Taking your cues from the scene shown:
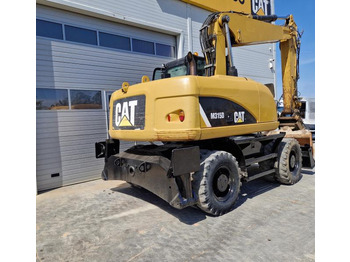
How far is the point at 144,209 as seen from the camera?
4.25 m

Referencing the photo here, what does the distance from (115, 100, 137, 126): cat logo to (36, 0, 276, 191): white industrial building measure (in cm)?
208

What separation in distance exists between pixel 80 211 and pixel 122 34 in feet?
16.1

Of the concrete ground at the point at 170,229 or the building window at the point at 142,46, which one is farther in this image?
the building window at the point at 142,46

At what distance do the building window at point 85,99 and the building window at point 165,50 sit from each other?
8.14 ft

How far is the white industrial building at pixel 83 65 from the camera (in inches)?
225

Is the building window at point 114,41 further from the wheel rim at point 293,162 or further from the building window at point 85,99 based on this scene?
the wheel rim at point 293,162

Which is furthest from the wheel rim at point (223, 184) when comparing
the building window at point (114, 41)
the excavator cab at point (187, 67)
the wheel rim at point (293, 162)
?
the building window at point (114, 41)

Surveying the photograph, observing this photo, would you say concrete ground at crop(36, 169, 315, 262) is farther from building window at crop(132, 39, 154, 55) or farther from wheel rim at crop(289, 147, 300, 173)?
building window at crop(132, 39, 154, 55)

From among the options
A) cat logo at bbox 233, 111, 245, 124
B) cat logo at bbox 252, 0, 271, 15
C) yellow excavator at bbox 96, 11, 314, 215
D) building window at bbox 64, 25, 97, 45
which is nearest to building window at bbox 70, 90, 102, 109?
building window at bbox 64, 25, 97, 45

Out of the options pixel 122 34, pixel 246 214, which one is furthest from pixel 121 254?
pixel 122 34

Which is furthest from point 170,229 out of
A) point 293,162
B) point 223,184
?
point 293,162

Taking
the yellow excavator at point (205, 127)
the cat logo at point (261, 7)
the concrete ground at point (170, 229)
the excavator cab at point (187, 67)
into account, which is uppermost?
the cat logo at point (261, 7)

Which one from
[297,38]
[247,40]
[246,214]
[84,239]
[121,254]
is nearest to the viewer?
[121,254]

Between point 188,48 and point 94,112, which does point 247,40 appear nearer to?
point 188,48
